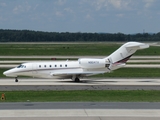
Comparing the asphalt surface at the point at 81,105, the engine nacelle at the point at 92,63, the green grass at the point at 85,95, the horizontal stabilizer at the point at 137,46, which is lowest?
the green grass at the point at 85,95

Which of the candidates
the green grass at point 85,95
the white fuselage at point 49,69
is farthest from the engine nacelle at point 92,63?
the green grass at point 85,95

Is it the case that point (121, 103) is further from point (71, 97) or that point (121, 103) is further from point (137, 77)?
point (137, 77)

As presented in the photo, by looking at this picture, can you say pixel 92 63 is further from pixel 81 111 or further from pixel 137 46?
pixel 81 111

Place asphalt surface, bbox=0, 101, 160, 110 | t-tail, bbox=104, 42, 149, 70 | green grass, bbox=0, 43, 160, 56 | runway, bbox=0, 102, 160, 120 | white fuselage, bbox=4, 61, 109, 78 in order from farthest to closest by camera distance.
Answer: green grass, bbox=0, 43, 160, 56, t-tail, bbox=104, 42, 149, 70, white fuselage, bbox=4, 61, 109, 78, asphalt surface, bbox=0, 101, 160, 110, runway, bbox=0, 102, 160, 120

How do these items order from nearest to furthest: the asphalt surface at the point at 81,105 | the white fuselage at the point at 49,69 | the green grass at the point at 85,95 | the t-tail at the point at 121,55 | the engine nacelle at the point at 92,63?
1. the asphalt surface at the point at 81,105
2. the green grass at the point at 85,95
3. the engine nacelle at the point at 92,63
4. the white fuselage at the point at 49,69
5. the t-tail at the point at 121,55

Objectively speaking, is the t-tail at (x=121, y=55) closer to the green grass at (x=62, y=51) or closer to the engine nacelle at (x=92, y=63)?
the engine nacelle at (x=92, y=63)

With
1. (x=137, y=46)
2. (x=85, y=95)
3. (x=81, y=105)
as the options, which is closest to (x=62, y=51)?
(x=137, y=46)

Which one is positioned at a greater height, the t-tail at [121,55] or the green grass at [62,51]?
the t-tail at [121,55]

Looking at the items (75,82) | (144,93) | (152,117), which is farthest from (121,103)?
(75,82)

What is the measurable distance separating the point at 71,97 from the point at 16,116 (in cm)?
→ 928

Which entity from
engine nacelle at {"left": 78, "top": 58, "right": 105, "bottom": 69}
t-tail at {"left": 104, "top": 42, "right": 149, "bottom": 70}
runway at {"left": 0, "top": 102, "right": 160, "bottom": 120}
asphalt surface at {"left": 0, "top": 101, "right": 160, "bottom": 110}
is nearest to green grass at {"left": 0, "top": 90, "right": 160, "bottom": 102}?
asphalt surface at {"left": 0, "top": 101, "right": 160, "bottom": 110}

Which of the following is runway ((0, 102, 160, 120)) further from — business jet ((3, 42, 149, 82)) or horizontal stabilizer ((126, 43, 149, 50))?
horizontal stabilizer ((126, 43, 149, 50))

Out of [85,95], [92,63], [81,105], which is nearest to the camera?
[81,105]

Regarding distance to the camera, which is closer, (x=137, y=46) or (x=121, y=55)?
(x=137, y=46)
